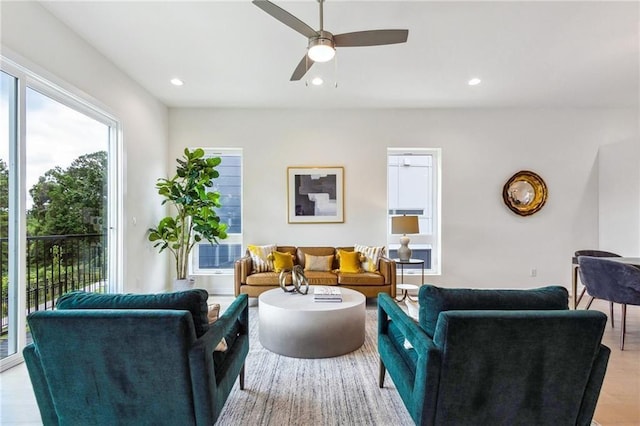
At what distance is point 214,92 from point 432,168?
140 inches

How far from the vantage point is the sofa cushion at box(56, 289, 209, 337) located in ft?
4.89

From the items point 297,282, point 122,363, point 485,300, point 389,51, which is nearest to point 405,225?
point 297,282

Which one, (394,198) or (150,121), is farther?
(394,198)

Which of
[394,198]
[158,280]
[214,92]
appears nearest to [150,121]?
[214,92]

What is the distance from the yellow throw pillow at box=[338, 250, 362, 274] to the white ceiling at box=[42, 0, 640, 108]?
7.39ft

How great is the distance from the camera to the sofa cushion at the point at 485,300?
4.91 feet

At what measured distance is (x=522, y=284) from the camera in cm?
506

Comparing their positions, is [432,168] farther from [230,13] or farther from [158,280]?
[158,280]

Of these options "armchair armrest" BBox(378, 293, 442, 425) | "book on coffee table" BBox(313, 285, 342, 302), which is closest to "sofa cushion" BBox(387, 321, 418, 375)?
"armchair armrest" BBox(378, 293, 442, 425)

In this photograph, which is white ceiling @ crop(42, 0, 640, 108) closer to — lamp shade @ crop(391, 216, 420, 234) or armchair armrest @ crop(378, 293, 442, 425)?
lamp shade @ crop(391, 216, 420, 234)

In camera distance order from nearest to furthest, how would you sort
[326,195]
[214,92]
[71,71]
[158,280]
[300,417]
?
[300,417] → [71,71] → [214,92] → [158,280] → [326,195]

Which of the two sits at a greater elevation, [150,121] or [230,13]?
[230,13]

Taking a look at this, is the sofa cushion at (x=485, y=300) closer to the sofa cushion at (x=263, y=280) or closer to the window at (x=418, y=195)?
the sofa cushion at (x=263, y=280)

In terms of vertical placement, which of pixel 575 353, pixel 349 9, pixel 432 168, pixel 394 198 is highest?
pixel 349 9
